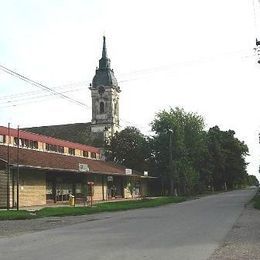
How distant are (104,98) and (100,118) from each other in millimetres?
4217

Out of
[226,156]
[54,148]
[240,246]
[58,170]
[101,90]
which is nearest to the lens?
[240,246]

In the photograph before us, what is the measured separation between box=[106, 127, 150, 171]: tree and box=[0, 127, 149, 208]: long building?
11.0 metres

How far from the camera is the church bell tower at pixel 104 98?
3947 inches

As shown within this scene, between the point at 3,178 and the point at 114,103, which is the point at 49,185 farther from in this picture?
the point at 114,103

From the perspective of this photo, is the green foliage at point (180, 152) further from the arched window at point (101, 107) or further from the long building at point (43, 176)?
the arched window at point (101, 107)

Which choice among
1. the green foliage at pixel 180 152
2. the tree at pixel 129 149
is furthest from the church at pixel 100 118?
the green foliage at pixel 180 152

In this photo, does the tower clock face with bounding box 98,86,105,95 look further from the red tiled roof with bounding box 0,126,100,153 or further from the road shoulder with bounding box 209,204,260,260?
the road shoulder with bounding box 209,204,260,260

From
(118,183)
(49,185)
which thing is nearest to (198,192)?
(118,183)

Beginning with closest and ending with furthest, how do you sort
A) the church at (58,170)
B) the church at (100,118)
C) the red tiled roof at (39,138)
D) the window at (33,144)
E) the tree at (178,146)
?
1. the church at (58,170)
2. the red tiled roof at (39,138)
3. the window at (33,144)
4. the tree at (178,146)
5. the church at (100,118)

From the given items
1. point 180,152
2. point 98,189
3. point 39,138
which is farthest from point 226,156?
point 39,138

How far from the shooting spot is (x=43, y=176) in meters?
47.1

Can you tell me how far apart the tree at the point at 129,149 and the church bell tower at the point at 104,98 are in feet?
46.7

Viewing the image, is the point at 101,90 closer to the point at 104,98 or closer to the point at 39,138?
the point at 104,98

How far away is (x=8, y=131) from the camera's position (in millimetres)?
48656
